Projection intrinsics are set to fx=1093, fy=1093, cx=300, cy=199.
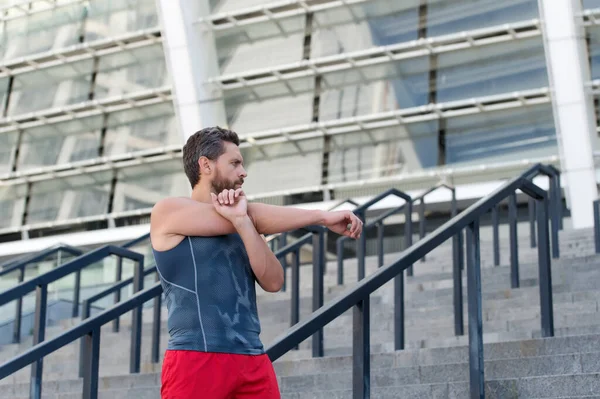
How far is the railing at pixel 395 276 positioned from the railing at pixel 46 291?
1.90 meters

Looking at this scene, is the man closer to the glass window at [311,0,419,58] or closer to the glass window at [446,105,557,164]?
the glass window at [446,105,557,164]

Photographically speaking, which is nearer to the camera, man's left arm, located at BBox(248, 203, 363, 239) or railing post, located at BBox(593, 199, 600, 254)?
man's left arm, located at BBox(248, 203, 363, 239)

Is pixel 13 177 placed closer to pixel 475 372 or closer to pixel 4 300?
pixel 4 300

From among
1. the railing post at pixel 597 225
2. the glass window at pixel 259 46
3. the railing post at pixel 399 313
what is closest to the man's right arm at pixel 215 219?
the railing post at pixel 399 313

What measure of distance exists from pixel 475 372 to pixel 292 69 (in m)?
17.6

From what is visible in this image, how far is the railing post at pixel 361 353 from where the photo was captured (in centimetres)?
452

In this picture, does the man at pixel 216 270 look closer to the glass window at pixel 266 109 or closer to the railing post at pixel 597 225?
the railing post at pixel 597 225

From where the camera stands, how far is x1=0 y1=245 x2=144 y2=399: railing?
6.39 metres

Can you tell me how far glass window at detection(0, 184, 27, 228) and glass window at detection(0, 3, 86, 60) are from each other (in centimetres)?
310

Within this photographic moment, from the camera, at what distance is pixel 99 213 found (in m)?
24.5

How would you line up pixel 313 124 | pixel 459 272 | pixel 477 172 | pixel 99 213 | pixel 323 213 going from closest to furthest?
pixel 323 213 → pixel 459 272 → pixel 477 172 → pixel 313 124 → pixel 99 213

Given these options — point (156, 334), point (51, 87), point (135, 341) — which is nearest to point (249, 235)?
point (135, 341)

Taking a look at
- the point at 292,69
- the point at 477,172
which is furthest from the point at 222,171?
the point at 292,69

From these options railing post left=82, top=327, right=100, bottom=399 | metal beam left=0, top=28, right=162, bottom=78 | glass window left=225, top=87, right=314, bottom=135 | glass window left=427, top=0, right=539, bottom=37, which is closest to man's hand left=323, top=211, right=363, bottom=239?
railing post left=82, top=327, right=100, bottom=399
